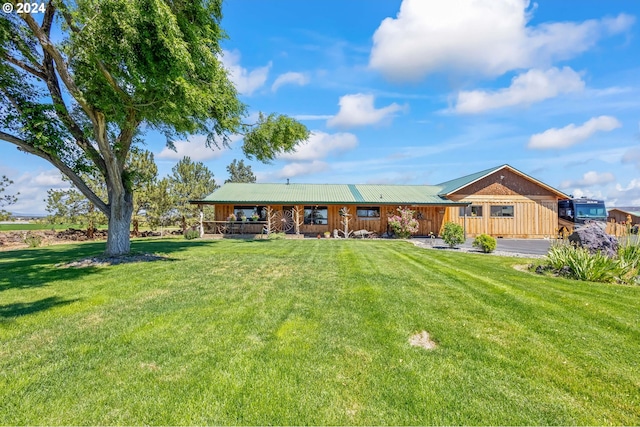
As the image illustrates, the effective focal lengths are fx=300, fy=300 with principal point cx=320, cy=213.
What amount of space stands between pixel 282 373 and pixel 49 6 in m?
11.4

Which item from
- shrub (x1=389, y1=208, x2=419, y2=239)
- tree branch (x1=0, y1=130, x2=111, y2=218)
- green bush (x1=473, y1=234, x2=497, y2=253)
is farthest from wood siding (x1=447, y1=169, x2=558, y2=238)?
tree branch (x1=0, y1=130, x2=111, y2=218)

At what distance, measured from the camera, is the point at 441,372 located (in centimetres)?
294

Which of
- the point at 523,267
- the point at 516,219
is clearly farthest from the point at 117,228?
the point at 516,219

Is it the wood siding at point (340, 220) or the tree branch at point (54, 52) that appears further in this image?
the wood siding at point (340, 220)

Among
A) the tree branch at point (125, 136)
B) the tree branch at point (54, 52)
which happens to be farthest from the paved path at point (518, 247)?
the tree branch at point (54, 52)

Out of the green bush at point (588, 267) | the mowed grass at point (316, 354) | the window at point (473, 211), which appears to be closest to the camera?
the mowed grass at point (316, 354)

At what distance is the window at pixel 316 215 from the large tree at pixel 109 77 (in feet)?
36.5

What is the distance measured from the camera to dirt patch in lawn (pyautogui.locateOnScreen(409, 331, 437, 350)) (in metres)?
3.53

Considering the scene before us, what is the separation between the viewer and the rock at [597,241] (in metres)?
8.24

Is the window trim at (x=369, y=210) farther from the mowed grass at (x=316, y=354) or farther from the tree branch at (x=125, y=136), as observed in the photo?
the mowed grass at (x=316, y=354)

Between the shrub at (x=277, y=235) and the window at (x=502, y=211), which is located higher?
the window at (x=502, y=211)

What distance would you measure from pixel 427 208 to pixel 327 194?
7.26 metres

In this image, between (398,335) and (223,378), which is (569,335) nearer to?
(398,335)

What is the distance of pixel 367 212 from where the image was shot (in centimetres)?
2120
